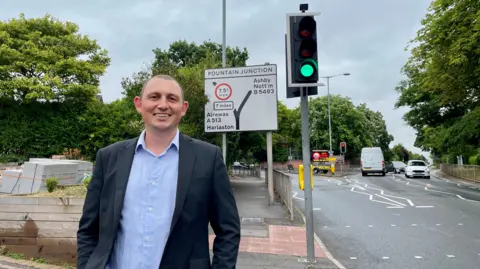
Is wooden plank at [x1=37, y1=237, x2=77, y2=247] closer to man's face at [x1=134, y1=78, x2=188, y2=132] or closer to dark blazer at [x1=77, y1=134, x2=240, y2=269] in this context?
dark blazer at [x1=77, y1=134, x2=240, y2=269]

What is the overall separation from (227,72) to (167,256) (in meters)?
10.6

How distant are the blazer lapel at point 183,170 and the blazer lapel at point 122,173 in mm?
283

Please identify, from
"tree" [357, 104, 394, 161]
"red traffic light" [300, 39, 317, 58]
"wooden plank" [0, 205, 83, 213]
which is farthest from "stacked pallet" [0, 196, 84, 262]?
"tree" [357, 104, 394, 161]

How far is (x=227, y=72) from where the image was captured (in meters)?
12.0

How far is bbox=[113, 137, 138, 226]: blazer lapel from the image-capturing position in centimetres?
186

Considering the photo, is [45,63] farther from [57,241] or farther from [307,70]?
[307,70]

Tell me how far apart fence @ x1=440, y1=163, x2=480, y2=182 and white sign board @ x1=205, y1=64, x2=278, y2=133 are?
2040cm

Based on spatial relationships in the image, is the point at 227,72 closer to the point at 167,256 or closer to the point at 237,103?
the point at 237,103

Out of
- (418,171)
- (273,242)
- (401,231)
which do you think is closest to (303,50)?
(273,242)

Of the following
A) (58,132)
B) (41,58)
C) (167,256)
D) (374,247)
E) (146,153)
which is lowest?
(374,247)

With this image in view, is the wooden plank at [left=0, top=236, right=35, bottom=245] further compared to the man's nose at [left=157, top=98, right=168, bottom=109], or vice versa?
the wooden plank at [left=0, top=236, right=35, bottom=245]

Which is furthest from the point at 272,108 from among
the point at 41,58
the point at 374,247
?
the point at 41,58

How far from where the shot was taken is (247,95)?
1197 centimetres

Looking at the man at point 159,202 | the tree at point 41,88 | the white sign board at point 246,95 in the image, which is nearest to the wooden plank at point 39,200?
the man at point 159,202
